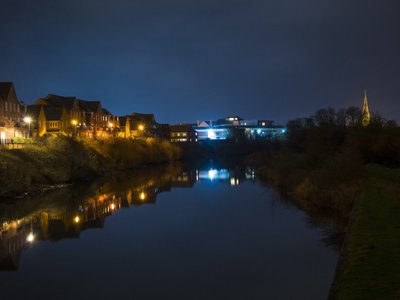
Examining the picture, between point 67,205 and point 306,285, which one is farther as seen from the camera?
point 67,205

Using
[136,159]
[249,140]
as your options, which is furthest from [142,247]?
[249,140]

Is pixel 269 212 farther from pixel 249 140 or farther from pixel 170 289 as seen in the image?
pixel 249 140

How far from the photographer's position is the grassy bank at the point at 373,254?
1170 cm

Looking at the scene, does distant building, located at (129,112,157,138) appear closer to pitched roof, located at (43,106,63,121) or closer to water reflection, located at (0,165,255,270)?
pitched roof, located at (43,106,63,121)

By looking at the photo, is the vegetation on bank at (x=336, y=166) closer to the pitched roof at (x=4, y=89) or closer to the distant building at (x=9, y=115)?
the distant building at (x=9, y=115)

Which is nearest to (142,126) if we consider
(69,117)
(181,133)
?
(181,133)

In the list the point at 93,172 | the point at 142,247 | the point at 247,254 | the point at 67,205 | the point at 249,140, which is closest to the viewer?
the point at 247,254

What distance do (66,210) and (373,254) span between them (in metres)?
27.0

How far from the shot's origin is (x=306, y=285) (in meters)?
17.1

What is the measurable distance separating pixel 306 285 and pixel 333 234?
938 cm

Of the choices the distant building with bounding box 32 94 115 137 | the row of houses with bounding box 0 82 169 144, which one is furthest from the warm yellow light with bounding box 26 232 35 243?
the distant building with bounding box 32 94 115 137

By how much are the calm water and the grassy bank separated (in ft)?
6.80

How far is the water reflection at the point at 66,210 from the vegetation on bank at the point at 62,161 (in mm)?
2947

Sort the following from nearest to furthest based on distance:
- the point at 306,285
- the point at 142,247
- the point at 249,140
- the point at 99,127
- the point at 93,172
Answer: the point at 306,285 → the point at 142,247 → the point at 93,172 → the point at 99,127 → the point at 249,140
